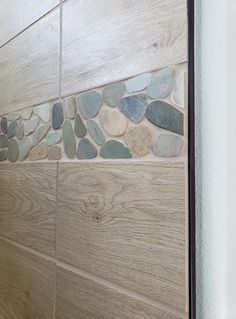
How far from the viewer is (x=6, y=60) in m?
0.95

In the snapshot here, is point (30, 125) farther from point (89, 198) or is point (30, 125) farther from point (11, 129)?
point (89, 198)

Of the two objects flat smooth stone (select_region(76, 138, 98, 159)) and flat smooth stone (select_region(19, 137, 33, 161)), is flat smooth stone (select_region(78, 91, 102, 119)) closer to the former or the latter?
flat smooth stone (select_region(76, 138, 98, 159))

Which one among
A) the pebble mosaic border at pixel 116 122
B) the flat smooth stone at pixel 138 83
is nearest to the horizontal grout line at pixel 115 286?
the pebble mosaic border at pixel 116 122

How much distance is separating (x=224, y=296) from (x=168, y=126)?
0.24 m

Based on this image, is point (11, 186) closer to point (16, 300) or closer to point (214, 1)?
point (16, 300)

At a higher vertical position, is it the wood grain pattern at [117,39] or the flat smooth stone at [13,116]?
the wood grain pattern at [117,39]

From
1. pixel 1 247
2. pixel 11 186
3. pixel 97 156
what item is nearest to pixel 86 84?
pixel 97 156

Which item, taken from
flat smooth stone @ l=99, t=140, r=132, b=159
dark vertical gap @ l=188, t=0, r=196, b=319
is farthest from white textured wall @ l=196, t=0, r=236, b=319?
flat smooth stone @ l=99, t=140, r=132, b=159

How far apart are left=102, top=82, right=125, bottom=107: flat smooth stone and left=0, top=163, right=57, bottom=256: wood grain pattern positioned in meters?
0.21

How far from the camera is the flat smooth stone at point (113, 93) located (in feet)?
1.86

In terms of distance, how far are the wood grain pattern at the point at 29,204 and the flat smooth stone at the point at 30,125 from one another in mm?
81

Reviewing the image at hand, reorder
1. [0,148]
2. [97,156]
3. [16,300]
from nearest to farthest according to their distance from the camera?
[97,156]
[16,300]
[0,148]

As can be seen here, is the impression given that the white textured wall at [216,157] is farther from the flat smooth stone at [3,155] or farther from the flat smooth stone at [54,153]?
the flat smooth stone at [3,155]

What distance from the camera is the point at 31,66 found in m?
0.83
